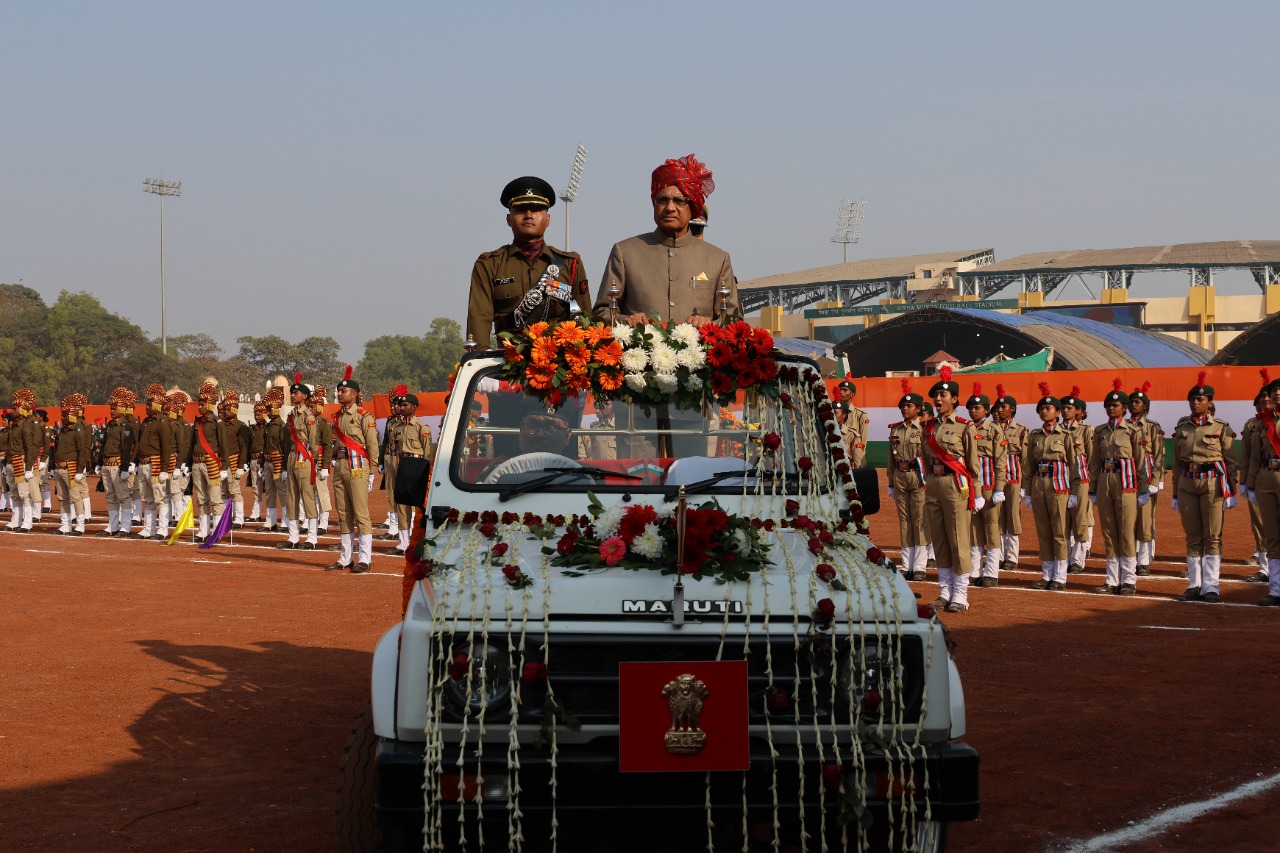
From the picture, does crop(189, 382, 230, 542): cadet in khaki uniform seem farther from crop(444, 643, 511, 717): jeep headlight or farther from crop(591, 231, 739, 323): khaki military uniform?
crop(444, 643, 511, 717): jeep headlight

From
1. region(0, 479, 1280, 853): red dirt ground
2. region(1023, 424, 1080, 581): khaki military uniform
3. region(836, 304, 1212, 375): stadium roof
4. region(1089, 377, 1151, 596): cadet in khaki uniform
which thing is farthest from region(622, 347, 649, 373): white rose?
region(836, 304, 1212, 375): stadium roof

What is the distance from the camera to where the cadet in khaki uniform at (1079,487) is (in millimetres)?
15430

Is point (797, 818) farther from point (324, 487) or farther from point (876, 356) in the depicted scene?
point (876, 356)

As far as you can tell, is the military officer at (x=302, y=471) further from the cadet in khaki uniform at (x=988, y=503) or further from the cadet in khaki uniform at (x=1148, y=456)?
the cadet in khaki uniform at (x=1148, y=456)

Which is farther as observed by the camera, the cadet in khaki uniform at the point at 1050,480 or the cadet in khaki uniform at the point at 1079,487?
the cadet in khaki uniform at the point at 1079,487

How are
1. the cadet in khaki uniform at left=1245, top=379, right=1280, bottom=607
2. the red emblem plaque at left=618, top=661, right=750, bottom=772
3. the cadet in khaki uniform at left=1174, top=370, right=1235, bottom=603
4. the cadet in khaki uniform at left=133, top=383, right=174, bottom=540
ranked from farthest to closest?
1. the cadet in khaki uniform at left=133, top=383, right=174, bottom=540
2. the cadet in khaki uniform at left=1174, top=370, right=1235, bottom=603
3. the cadet in khaki uniform at left=1245, top=379, right=1280, bottom=607
4. the red emblem plaque at left=618, top=661, right=750, bottom=772

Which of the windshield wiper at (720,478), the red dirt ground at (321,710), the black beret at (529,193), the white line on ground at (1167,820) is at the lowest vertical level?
the white line on ground at (1167,820)

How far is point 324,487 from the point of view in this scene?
21516mm

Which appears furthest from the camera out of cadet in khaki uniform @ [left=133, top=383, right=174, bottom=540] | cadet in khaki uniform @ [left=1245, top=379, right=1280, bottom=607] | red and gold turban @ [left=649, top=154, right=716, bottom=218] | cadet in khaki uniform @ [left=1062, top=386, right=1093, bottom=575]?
cadet in khaki uniform @ [left=133, top=383, right=174, bottom=540]

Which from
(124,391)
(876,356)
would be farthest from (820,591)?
(876,356)

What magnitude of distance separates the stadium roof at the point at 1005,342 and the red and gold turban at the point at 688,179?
135ft

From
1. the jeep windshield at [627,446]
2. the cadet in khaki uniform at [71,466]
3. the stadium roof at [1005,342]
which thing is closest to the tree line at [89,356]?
the stadium roof at [1005,342]

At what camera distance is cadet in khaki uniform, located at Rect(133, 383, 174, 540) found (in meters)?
22.0

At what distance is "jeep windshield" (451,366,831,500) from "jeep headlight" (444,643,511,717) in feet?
3.93
